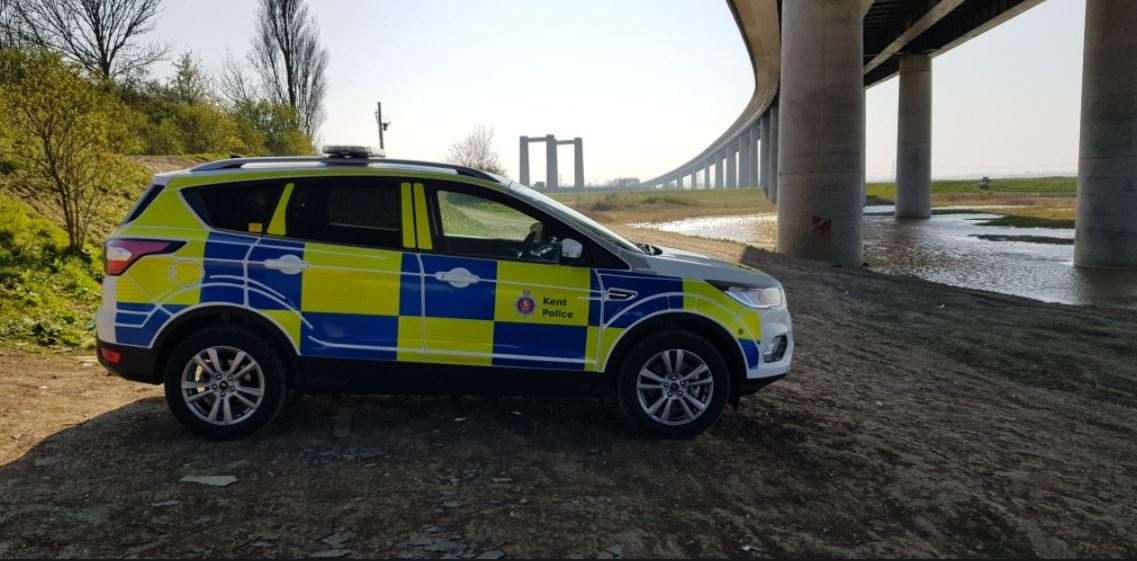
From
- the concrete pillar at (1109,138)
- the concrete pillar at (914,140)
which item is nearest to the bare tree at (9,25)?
the concrete pillar at (1109,138)

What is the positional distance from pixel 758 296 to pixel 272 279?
9.58 ft

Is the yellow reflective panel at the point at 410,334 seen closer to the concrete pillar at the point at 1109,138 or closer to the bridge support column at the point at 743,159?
the concrete pillar at the point at 1109,138

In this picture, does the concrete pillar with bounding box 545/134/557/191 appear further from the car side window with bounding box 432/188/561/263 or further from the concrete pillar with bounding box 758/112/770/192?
the car side window with bounding box 432/188/561/263

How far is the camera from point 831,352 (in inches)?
316

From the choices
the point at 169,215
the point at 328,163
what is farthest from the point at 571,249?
the point at 169,215

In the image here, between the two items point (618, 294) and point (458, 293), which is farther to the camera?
point (618, 294)

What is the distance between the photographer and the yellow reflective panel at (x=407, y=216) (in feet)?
15.2

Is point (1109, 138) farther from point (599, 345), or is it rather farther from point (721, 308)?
point (599, 345)

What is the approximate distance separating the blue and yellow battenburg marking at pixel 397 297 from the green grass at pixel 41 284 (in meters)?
3.61

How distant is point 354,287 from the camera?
14.8 ft

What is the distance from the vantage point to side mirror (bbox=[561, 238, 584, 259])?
182 inches

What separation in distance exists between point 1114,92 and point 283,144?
2437 cm

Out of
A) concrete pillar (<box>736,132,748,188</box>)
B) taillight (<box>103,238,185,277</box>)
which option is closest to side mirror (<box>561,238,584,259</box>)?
taillight (<box>103,238,185,277</box>)

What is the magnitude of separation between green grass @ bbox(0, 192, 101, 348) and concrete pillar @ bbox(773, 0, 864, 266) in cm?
1545
